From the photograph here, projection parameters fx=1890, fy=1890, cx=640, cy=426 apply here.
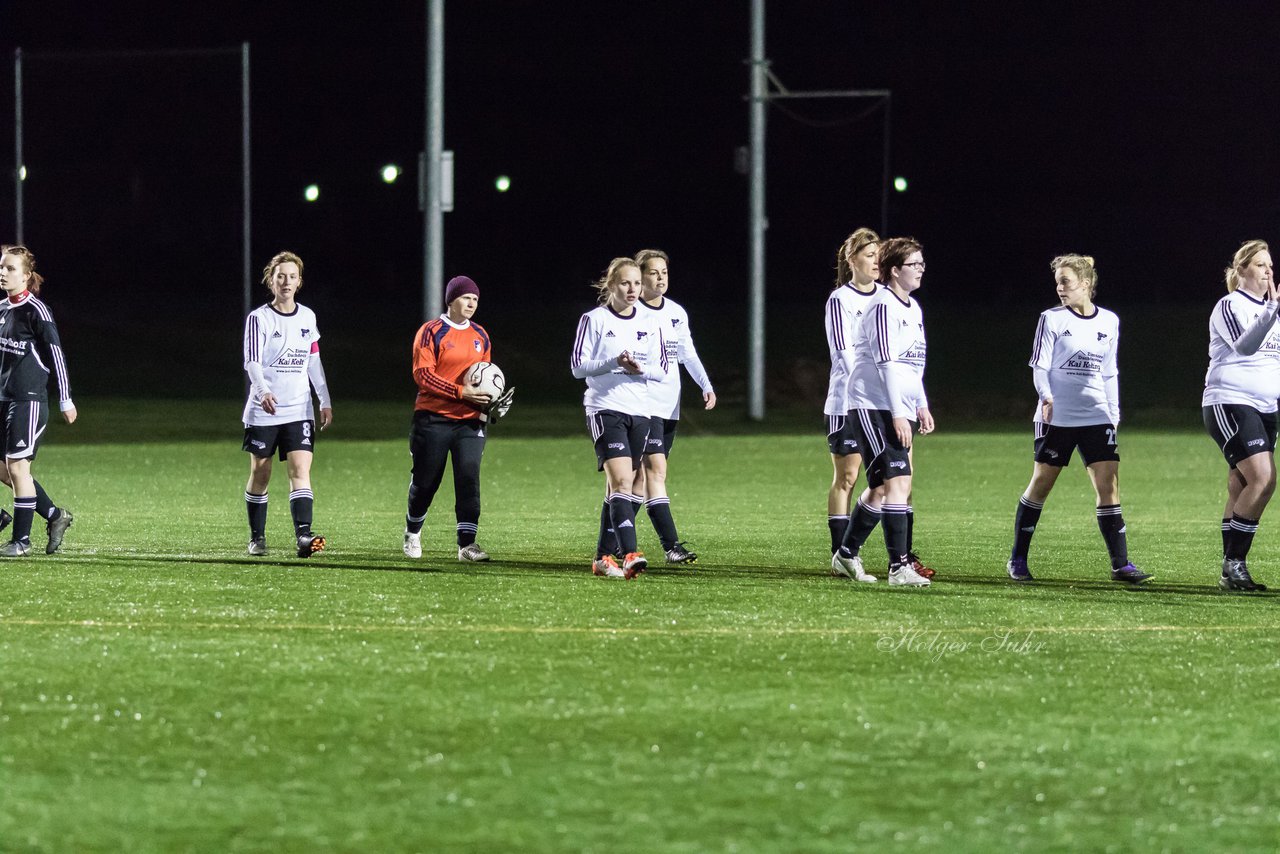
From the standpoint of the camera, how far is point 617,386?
397 inches

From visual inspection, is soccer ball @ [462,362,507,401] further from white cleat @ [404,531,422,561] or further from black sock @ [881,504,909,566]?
black sock @ [881,504,909,566]

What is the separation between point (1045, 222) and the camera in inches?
2121

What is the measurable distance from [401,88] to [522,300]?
261 inches

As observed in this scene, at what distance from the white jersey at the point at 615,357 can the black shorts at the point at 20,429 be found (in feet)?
10.1

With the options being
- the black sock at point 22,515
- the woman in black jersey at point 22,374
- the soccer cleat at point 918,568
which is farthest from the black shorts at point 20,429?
the soccer cleat at point 918,568

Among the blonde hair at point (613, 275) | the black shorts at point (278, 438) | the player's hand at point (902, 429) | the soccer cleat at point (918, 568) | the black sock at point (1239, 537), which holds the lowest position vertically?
the soccer cleat at point (918, 568)

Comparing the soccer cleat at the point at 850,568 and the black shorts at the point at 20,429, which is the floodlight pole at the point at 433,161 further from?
the soccer cleat at the point at 850,568

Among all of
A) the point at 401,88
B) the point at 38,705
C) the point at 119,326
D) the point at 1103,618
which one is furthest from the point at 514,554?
the point at 401,88

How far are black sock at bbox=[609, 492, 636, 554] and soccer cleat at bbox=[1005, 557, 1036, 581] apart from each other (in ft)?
6.72

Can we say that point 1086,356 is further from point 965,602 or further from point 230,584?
point 230,584

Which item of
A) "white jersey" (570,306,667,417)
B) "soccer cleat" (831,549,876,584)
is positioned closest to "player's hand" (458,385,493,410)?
"white jersey" (570,306,667,417)

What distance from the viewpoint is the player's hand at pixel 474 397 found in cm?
1084

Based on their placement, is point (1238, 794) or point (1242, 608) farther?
point (1242, 608)

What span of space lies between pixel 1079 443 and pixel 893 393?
46.9 inches
